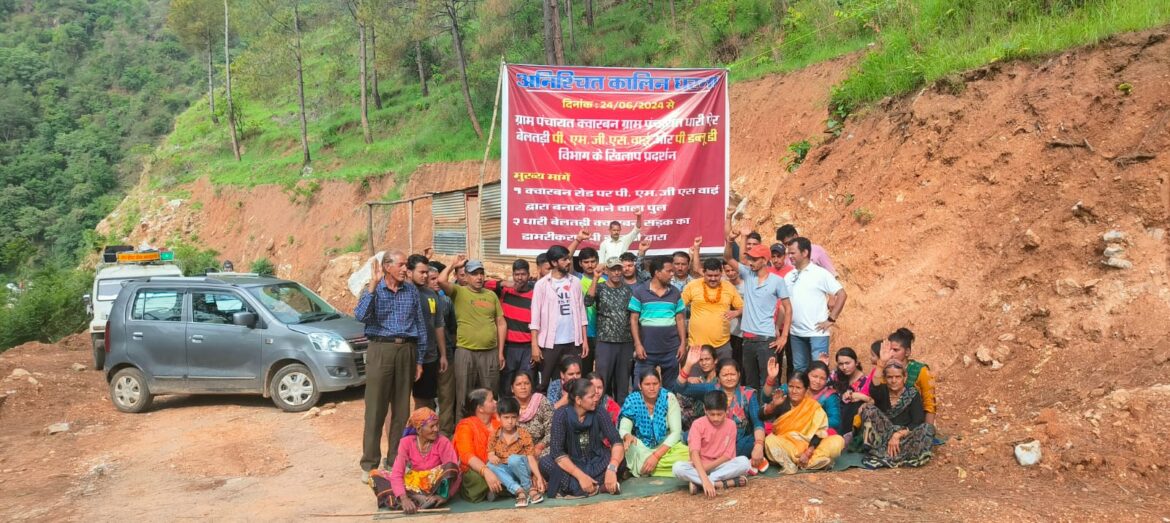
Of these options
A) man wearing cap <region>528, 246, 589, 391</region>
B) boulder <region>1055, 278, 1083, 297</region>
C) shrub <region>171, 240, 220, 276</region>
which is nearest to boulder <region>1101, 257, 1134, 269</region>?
boulder <region>1055, 278, 1083, 297</region>

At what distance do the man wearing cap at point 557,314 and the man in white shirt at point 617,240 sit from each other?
88 centimetres

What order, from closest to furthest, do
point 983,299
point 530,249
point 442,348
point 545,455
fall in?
point 545,455
point 442,348
point 983,299
point 530,249

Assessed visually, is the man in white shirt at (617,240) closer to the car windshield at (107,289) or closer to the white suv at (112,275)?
the white suv at (112,275)

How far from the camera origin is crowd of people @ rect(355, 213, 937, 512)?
18.2 feet

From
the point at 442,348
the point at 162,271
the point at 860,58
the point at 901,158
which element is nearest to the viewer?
the point at 442,348

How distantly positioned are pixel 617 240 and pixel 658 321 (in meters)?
1.24

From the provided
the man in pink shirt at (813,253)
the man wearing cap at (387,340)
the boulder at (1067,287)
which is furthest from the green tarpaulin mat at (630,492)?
the boulder at (1067,287)

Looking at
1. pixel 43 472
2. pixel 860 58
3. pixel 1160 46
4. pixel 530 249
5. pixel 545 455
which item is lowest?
pixel 43 472

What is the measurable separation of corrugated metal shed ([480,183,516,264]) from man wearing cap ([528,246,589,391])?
8.08m

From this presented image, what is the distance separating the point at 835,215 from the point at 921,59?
79.1 inches

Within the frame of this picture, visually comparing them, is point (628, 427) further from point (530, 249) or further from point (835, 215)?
point (835, 215)

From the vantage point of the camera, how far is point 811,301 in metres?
6.51

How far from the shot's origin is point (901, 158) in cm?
861

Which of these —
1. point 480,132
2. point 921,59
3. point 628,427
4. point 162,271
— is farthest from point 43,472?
point 480,132
